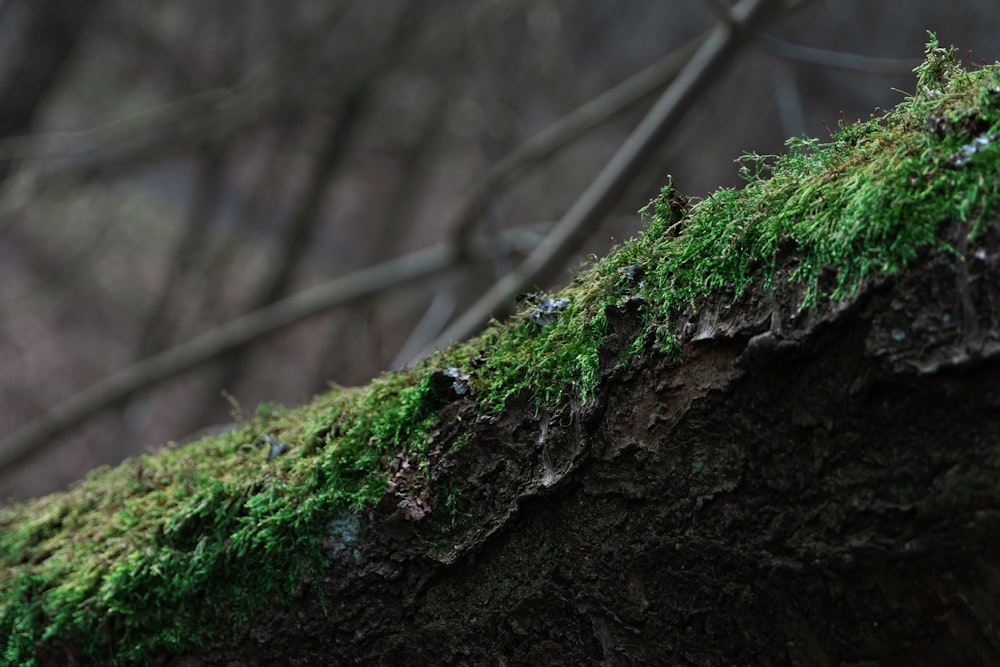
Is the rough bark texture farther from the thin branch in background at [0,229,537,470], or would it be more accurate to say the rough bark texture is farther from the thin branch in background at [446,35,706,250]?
the thin branch in background at [0,229,537,470]

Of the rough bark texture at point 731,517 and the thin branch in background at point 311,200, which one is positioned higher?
the thin branch in background at point 311,200

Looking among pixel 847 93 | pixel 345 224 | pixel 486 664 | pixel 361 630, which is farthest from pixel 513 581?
pixel 345 224

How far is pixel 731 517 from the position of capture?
0.94m

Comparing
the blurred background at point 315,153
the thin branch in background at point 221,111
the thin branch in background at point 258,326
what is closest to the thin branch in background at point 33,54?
the blurred background at point 315,153

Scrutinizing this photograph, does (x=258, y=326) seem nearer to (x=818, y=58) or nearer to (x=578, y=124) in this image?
(x=578, y=124)

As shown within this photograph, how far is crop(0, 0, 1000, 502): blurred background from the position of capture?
14.8 feet

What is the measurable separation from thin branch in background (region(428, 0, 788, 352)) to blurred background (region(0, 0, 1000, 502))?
0.27ft

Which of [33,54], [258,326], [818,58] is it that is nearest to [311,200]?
[258,326]

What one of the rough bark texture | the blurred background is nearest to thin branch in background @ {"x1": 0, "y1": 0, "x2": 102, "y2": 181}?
the blurred background

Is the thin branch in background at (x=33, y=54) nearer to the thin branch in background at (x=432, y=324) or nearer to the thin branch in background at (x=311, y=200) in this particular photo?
the thin branch in background at (x=432, y=324)

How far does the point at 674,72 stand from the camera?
4117 mm

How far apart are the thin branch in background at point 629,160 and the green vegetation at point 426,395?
6.56 feet

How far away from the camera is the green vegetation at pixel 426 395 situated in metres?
0.90

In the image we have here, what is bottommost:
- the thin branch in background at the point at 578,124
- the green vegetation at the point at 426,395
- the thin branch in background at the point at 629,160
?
the green vegetation at the point at 426,395
